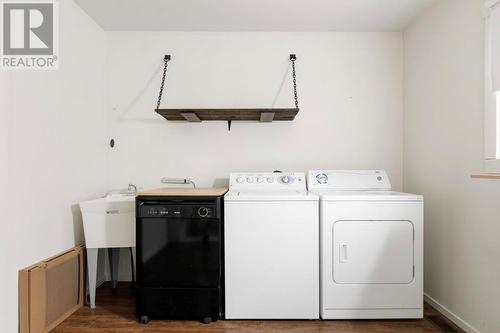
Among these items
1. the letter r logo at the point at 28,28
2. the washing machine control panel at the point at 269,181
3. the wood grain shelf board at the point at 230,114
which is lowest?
the washing machine control panel at the point at 269,181

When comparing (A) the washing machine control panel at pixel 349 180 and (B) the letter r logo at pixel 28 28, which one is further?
(A) the washing machine control panel at pixel 349 180

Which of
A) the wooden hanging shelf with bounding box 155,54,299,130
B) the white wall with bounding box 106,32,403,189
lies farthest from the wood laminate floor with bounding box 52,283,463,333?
the wooden hanging shelf with bounding box 155,54,299,130

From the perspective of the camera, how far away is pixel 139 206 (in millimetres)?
2053

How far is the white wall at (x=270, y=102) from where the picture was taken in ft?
9.08

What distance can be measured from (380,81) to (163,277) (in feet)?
7.89

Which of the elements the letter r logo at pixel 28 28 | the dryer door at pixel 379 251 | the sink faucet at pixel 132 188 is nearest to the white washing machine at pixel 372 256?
the dryer door at pixel 379 251

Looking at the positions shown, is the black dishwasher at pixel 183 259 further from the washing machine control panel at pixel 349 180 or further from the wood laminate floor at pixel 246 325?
the washing machine control panel at pixel 349 180

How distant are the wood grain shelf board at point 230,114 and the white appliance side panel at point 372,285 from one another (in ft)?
2.74

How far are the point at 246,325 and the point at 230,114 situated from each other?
156 centimetres

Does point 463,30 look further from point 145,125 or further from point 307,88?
point 145,125

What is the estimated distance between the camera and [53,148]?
2.03 m

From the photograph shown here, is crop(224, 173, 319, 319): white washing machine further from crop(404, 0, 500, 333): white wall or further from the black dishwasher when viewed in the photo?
crop(404, 0, 500, 333): white wall

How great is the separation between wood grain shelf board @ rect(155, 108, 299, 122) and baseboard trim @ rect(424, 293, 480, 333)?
174 cm

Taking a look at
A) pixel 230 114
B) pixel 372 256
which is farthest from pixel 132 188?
pixel 372 256
